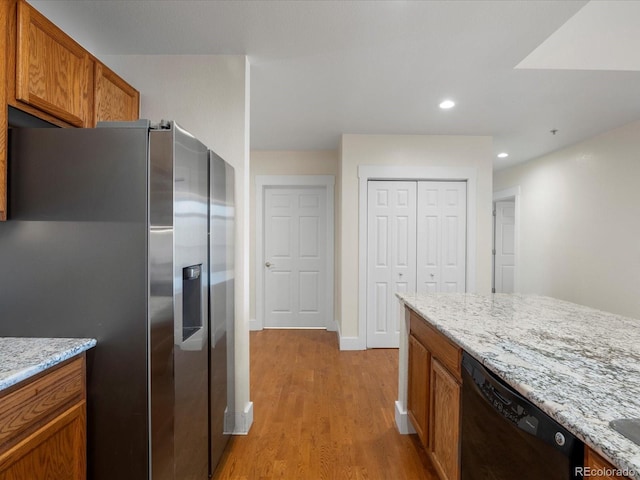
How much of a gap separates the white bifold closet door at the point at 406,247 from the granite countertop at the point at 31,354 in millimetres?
2938

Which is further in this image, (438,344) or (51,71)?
(438,344)

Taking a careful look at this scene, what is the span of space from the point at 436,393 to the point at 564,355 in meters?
0.68

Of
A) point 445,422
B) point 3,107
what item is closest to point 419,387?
point 445,422

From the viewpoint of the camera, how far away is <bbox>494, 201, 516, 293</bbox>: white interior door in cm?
592

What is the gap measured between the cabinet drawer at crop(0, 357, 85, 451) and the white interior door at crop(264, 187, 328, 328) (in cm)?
325

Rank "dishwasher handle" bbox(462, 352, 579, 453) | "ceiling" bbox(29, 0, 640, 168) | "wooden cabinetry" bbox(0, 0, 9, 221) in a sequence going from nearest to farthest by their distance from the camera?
"dishwasher handle" bbox(462, 352, 579, 453) < "wooden cabinetry" bbox(0, 0, 9, 221) < "ceiling" bbox(29, 0, 640, 168)

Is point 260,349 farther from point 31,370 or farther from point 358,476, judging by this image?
point 31,370

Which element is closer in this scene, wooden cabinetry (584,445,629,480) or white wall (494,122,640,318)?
wooden cabinetry (584,445,629,480)

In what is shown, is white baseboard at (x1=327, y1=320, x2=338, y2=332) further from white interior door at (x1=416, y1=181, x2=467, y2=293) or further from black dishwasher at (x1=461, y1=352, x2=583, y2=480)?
black dishwasher at (x1=461, y1=352, x2=583, y2=480)

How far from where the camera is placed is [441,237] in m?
3.74

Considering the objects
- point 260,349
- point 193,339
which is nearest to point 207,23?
point 193,339

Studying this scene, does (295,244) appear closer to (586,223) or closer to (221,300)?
(221,300)

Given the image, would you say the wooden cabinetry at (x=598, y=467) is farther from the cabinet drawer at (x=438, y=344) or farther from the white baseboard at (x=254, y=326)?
the white baseboard at (x=254, y=326)

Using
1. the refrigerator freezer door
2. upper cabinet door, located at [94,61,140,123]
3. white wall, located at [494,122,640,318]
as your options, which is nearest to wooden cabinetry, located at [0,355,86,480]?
the refrigerator freezer door
